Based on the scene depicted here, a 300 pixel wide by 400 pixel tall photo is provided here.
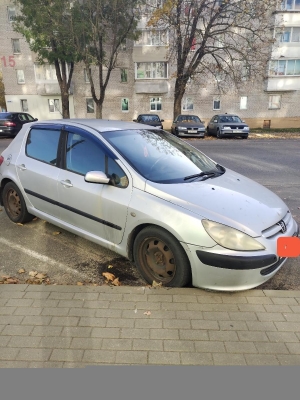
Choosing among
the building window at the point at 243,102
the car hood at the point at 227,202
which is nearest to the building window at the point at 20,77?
the building window at the point at 243,102

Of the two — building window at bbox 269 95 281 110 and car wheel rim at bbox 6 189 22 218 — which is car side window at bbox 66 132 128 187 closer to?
car wheel rim at bbox 6 189 22 218

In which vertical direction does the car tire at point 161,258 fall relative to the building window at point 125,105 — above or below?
below

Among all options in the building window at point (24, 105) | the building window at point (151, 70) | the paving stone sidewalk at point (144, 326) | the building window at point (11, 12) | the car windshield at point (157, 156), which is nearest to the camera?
the paving stone sidewalk at point (144, 326)

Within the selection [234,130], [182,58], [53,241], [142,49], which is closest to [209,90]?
[142,49]

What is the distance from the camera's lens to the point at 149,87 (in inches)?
1169

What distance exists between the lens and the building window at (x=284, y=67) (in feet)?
95.7

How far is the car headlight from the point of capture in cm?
266

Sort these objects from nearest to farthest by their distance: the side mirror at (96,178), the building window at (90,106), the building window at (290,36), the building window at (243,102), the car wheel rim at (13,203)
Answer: the side mirror at (96,178), the car wheel rim at (13,203), the building window at (290,36), the building window at (90,106), the building window at (243,102)

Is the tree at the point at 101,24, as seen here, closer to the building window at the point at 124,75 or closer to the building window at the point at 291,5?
the building window at the point at 124,75

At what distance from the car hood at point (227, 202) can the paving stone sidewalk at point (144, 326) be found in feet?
2.38

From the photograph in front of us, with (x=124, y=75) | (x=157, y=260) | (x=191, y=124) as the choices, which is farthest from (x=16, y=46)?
(x=157, y=260)

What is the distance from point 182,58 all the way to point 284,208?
20.7 m

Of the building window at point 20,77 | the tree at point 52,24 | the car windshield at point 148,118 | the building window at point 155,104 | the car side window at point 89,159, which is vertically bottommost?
the car windshield at point 148,118

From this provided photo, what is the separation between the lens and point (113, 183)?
3.23 m
